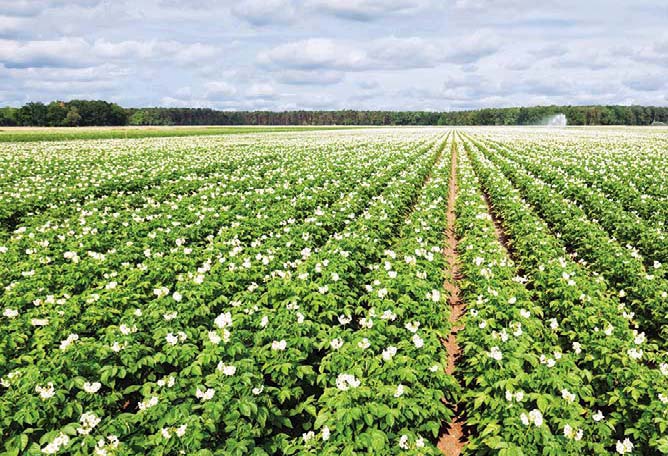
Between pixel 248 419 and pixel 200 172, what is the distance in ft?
75.2

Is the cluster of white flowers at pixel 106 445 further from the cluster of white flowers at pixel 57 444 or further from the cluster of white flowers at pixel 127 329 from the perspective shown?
the cluster of white flowers at pixel 127 329

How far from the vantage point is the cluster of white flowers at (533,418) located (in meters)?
4.34

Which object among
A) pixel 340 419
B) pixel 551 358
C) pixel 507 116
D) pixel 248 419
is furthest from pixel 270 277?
pixel 507 116

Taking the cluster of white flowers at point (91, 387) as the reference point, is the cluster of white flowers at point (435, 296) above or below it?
above

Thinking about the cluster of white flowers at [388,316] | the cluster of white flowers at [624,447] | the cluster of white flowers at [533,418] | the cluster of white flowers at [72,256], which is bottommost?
the cluster of white flowers at [624,447]

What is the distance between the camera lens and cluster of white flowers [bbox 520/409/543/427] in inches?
171

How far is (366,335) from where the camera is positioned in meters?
5.97

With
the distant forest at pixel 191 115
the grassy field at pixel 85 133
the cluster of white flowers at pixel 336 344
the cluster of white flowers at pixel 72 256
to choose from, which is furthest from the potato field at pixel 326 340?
the distant forest at pixel 191 115

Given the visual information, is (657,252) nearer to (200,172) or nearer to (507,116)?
(200,172)

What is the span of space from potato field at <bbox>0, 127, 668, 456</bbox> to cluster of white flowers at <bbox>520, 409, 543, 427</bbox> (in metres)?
0.01

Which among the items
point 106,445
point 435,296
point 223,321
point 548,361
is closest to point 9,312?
point 223,321

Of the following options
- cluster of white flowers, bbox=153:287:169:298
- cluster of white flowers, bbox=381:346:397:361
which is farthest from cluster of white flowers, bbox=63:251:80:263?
cluster of white flowers, bbox=381:346:397:361

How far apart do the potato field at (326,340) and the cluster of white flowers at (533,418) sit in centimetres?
1

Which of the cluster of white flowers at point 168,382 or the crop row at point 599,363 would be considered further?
the cluster of white flowers at point 168,382
